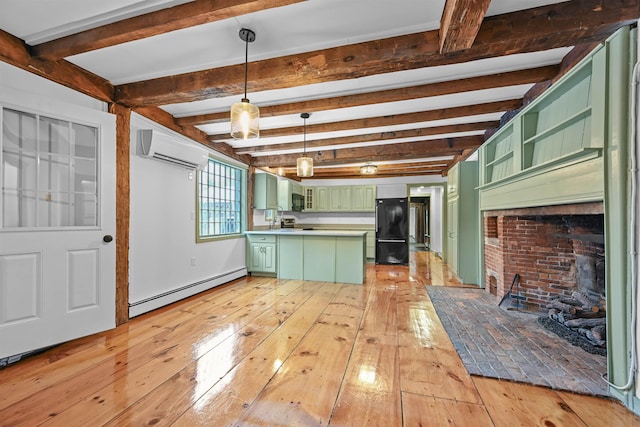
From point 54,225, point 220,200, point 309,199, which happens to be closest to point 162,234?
point 54,225

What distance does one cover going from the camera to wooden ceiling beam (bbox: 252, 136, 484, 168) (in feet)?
14.4

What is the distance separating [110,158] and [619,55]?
155 inches

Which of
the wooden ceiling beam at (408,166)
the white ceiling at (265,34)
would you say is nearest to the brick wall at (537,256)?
the white ceiling at (265,34)

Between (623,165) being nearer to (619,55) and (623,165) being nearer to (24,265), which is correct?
(619,55)

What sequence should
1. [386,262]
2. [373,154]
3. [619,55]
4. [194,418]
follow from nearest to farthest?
1. [194,418]
2. [619,55]
3. [373,154]
4. [386,262]

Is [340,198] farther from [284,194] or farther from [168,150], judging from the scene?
[168,150]

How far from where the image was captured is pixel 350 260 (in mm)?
4555

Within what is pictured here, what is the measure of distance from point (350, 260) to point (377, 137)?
6.66 feet

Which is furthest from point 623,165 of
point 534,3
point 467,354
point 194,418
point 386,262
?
point 386,262

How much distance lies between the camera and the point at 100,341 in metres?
2.43

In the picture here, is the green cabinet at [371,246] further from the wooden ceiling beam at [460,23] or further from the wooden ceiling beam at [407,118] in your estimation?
the wooden ceiling beam at [460,23]

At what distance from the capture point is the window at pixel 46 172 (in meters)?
2.06

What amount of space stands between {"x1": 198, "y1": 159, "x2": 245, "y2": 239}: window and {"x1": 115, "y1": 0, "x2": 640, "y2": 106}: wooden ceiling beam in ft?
6.05

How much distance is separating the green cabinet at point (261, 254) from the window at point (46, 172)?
9.16 feet
